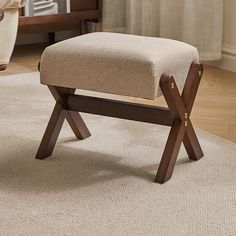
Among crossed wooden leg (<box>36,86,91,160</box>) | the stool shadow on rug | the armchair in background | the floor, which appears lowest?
the floor

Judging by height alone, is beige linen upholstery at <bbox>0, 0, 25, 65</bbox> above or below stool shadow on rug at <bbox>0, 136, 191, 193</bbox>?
above

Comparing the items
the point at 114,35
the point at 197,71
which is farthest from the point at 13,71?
the point at 197,71

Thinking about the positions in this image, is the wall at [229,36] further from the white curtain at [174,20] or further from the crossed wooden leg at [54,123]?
the crossed wooden leg at [54,123]

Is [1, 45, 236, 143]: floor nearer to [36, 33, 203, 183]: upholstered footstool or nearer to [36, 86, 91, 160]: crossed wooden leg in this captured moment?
[36, 33, 203, 183]: upholstered footstool

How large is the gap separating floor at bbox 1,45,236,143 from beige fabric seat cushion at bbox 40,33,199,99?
0.52 m

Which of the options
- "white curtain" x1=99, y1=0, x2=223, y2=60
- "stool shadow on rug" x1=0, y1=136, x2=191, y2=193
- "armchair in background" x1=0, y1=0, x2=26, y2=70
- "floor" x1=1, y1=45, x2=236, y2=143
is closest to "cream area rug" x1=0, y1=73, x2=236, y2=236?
"stool shadow on rug" x1=0, y1=136, x2=191, y2=193

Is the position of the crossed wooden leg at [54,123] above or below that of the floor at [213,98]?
above

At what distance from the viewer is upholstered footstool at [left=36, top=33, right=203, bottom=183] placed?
1.85 metres

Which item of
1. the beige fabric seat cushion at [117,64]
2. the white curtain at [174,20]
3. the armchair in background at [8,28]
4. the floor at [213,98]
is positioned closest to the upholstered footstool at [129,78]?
the beige fabric seat cushion at [117,64]

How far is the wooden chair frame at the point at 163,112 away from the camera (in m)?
1.94

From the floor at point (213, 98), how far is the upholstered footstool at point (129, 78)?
0.39m

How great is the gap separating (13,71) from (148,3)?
926 mm

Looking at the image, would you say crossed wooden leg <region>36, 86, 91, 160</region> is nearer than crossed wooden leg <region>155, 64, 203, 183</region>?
No

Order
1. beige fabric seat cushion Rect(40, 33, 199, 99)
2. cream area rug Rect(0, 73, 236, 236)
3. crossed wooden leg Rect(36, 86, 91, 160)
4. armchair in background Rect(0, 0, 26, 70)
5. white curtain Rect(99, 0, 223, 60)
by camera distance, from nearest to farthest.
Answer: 1. cream area rug Rect(0, 73, 236, 236)
2. beige fabric seat cushion Rect(40, 33, 199, 99)
3. crossed wooden leg Rect(36, 86, 91, 160)
4. armchair in background Rect(0, 0, 26, 70)
5. white curtain Rect(99, 0, 223, 60)
